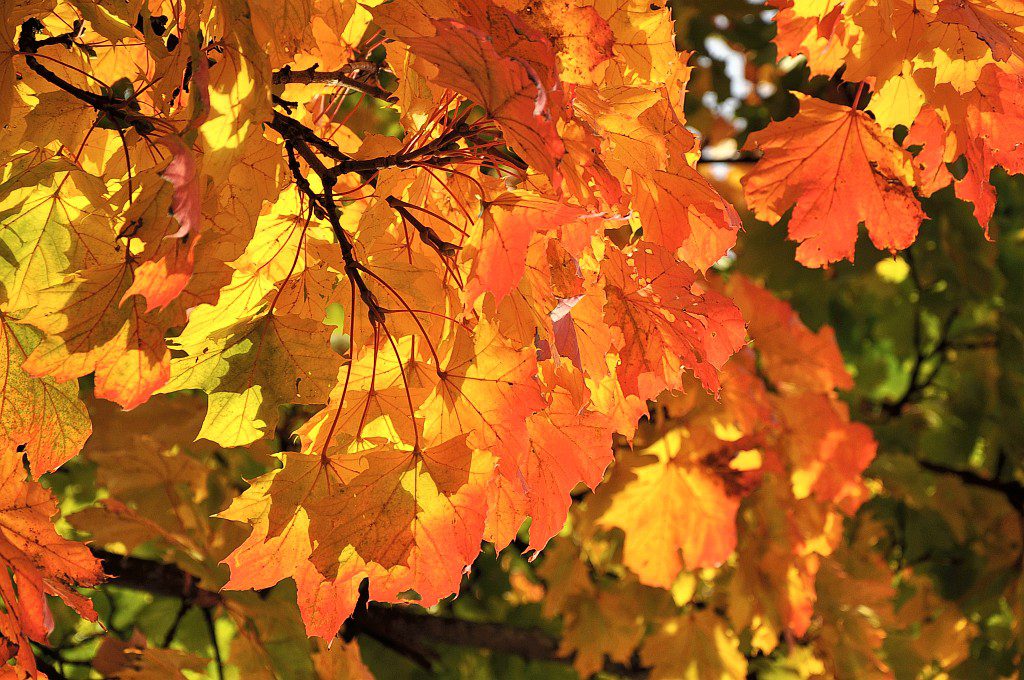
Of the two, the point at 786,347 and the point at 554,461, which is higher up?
the point at 554,461

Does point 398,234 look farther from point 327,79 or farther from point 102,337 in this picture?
point 102,337

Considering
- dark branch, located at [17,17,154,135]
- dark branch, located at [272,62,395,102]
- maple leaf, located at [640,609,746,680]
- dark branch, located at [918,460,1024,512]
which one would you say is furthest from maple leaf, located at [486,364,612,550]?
dark branch, located at [918,460,1024,512]

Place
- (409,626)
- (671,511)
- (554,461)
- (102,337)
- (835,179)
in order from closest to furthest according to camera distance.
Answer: (102,337) < (554,461) < (835,179) < (671,511) < (409,626)

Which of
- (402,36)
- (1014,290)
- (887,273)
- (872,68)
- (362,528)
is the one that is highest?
(402,36)

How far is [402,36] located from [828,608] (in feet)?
6.82

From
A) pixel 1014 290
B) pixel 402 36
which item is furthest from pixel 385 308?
pixel 1014 290

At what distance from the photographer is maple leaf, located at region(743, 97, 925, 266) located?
1.12 metres

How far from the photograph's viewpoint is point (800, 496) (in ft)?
6.82

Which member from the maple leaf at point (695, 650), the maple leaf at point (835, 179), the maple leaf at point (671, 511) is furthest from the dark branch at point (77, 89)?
the maple leaf at point (695, 650)

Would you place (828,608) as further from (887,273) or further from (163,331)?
(163,331)

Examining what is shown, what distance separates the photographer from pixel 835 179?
3.70ft

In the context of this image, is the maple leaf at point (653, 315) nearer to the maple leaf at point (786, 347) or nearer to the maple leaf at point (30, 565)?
the maple leaf at point (30, 565)

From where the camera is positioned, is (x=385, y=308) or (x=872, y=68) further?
(x=872, y=68)

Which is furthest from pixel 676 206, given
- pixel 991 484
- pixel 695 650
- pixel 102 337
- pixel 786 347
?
pixel 991 484
